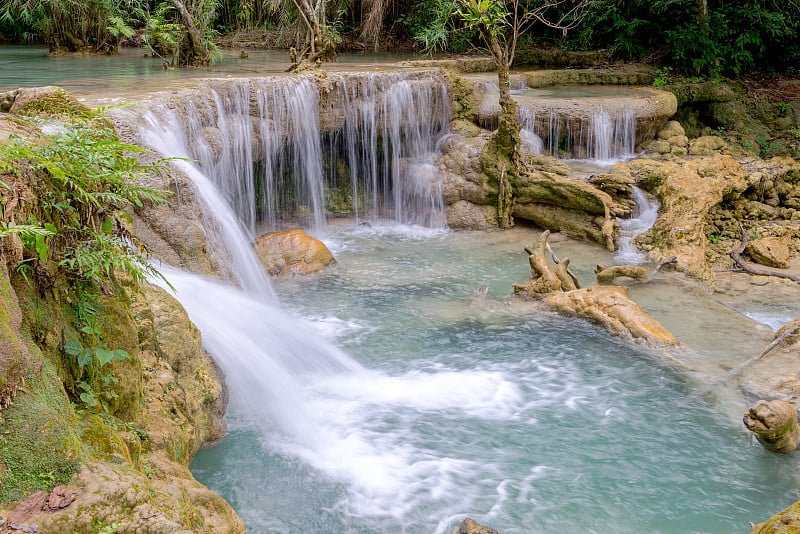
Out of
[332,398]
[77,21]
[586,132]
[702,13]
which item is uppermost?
[77,21]

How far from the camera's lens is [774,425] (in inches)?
184

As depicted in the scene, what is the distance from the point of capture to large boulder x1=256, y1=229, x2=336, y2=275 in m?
8.74

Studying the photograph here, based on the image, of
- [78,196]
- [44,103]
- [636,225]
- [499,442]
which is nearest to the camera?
[78,196]

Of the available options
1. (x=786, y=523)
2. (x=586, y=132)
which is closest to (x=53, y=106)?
(x=786, y=523)

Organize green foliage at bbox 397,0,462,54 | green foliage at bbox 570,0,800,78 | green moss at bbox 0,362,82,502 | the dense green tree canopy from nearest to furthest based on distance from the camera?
1. green moss at bbox 0,362,82,502
2. the dense green tree canopy
3. green foliage at bbox 570,0,800,78
4. green foliage at bbox 397,0,462,54

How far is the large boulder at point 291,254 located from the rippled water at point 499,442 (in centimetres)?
112

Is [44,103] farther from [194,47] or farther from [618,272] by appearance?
[194,47]

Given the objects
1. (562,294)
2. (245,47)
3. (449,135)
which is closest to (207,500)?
(562,294)

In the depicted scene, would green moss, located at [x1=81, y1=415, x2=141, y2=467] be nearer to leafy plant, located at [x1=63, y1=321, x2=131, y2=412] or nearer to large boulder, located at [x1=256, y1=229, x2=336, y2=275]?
leafy plant, located at [x1=63, y1=321, x2=131, y2=412]

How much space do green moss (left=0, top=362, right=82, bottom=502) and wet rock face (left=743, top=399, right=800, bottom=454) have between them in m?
4.15

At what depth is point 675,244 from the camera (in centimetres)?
906

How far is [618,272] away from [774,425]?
3.54 metres

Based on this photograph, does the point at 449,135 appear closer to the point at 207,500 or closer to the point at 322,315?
the point at 322,315

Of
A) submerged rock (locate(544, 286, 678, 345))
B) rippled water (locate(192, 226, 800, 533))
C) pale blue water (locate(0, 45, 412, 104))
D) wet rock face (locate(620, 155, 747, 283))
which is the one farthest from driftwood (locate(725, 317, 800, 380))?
pale blue water (locate(0, 45, 412, 104))
